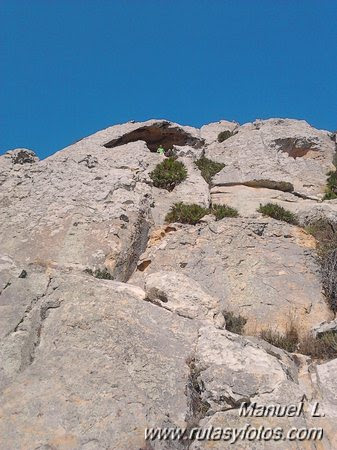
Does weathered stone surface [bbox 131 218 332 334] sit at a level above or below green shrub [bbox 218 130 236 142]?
below

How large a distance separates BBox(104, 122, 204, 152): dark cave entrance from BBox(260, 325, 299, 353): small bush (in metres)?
15.7

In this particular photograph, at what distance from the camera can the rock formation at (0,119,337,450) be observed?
5.16m

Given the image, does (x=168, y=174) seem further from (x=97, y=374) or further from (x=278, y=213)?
(x=97, y=374)

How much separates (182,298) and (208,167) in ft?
37.8

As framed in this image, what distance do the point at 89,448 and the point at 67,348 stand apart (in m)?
1.53

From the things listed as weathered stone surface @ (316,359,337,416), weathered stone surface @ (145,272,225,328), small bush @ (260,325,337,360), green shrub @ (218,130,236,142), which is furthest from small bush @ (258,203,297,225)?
green shrub @ (218,130,236,142)

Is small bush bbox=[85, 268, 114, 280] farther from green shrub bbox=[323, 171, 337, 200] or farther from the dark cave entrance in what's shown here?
the dark cave entrance

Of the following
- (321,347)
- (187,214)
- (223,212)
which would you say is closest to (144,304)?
(321,347)

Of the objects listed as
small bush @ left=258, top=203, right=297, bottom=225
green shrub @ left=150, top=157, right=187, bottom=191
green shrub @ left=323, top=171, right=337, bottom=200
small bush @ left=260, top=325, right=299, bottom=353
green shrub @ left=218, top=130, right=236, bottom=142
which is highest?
green shrub @ left=218, top=130, right=236, bottom=142

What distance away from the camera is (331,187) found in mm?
17250

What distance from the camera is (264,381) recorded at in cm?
566

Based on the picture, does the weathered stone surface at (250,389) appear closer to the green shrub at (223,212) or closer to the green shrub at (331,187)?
the green shrub at (223,212)

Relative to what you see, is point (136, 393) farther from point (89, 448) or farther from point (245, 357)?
point (245, 357)

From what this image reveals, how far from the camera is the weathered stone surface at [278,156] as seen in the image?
1709 cm
